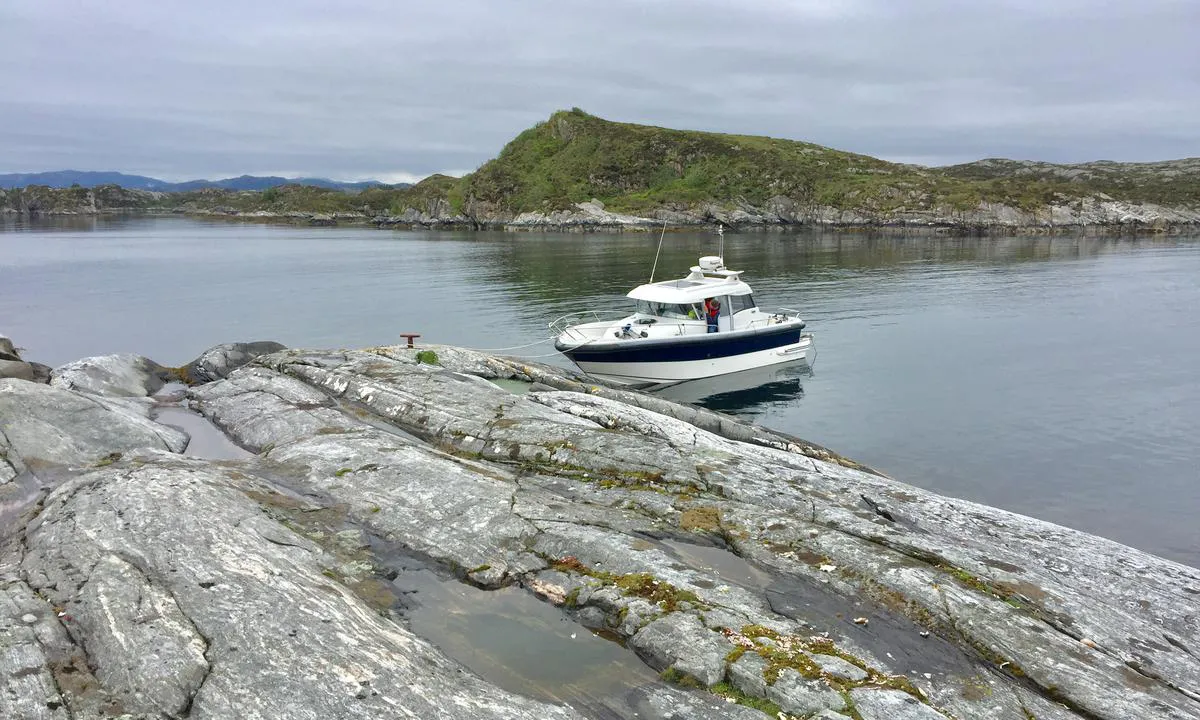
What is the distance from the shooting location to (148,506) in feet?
35.6

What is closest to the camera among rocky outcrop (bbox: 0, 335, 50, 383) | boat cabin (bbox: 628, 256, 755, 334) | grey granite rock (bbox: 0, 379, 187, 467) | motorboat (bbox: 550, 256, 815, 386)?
grey granite rock (bbox: 0, 379, 187, 467)

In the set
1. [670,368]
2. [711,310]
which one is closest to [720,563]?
[670,368]

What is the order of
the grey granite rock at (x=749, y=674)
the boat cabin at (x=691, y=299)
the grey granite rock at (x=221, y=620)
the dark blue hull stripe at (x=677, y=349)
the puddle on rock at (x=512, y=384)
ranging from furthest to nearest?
the boat cabin at (x=691, y=299) < the dark blue hull stripe at (x=677, y=349) < the puddle on rock at (x=512, y=384) < the grey granite rock at (x=749, y=674) < the grey granite rock at (x=221, y=620)

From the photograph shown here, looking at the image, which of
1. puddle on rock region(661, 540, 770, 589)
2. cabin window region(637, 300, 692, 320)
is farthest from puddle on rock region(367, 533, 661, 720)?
cabin window region(637, 300, 692, 320)

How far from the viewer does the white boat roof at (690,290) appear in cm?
3150

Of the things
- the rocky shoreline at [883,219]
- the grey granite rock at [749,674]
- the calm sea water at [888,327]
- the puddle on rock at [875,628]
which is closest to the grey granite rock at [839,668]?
the puddle on rock at [875,628]

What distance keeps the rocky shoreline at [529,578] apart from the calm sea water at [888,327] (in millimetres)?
8688

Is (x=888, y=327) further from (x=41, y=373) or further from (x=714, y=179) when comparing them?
(x=714, y=179)

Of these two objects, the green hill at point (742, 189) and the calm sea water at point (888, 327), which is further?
the green hill at point (742, 189)

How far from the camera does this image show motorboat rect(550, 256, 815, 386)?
30.9 meters

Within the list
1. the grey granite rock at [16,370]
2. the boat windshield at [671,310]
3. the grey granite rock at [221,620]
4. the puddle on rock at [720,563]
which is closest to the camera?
the grey granite rock at [221,620]

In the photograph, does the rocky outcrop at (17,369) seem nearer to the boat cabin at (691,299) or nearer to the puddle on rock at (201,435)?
the puddle on rock at (201,435)

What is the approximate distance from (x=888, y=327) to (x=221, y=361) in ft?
127

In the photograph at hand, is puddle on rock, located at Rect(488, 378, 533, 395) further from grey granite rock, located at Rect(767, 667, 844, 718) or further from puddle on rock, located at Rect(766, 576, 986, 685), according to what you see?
grey granite rock, located at Rect(767, 667, 844, 718)
